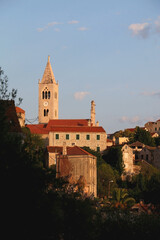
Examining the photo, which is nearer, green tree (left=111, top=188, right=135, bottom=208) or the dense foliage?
the dense foliage

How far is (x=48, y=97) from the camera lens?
134 metres

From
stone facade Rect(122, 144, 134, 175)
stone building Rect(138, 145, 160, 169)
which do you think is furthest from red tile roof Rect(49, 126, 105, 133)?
stone building Rect(138, 145, 160, 169)

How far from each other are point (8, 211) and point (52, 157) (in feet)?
181

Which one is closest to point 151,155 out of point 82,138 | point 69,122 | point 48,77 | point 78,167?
point 82,138

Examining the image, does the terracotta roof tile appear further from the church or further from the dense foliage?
the dense foliage

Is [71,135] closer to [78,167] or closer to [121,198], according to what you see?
[121,198]

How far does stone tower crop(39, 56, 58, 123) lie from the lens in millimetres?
130625

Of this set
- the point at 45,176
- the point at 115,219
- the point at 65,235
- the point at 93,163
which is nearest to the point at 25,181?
the point at 45,176

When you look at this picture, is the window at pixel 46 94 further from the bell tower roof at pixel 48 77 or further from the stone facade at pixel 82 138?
the stone facade at pixel 82 138

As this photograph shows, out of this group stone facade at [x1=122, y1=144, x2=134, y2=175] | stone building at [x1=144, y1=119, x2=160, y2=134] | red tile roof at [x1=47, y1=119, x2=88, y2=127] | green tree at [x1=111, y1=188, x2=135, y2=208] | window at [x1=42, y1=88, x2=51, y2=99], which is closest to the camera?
green tree at [x1=111, y1=188, x2=135, y2=208]

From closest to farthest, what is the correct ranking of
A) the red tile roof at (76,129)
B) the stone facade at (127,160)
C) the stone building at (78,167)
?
the stone building at (78,167), the stone facade at (127,160), the red tile roof at (76,129)

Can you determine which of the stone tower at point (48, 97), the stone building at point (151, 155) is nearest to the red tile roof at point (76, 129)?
the stone building at point (151, 155)

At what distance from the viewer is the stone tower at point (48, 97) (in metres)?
131

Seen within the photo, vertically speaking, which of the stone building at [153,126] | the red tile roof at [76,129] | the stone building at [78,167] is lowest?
the stone building at [78,167]
